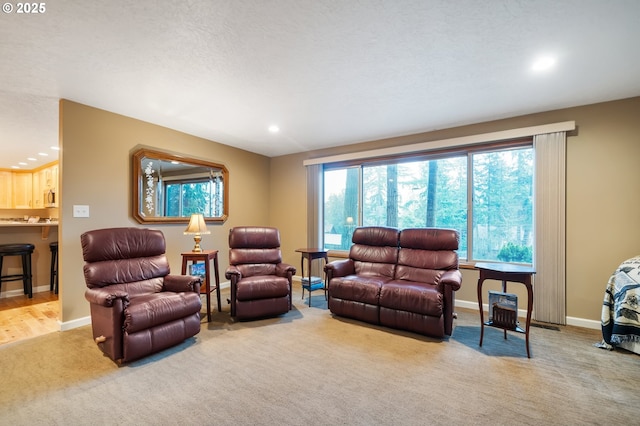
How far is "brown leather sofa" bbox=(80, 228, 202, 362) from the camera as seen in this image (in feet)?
7.64

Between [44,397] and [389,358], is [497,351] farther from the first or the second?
[44,397]

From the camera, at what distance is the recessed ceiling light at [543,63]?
2.31m

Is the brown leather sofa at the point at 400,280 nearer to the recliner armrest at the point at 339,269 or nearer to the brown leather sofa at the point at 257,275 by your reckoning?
the recliner armrest at the point at 339,269

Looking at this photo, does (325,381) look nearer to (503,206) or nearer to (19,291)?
(503,206)

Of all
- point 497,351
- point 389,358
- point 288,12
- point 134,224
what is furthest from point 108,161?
point 497,351

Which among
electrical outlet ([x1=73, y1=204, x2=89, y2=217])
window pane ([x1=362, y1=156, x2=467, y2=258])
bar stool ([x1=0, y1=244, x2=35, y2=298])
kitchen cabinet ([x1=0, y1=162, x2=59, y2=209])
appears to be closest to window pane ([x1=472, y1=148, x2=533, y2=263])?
window pane ([x1=362, y1=156, x2=467, y2=258])

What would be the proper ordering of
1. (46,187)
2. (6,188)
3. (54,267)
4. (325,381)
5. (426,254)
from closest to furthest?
(325,381) < (426,254) < (54,267) < (46,187) < (6,188)

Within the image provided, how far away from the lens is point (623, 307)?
2.57 metres

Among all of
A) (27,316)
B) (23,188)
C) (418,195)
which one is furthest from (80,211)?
(23,188)

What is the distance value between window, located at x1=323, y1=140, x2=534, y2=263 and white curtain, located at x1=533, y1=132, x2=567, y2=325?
0.71 ft

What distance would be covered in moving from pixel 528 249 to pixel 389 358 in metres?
2.55

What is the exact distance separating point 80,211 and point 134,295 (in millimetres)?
1263

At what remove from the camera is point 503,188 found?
149 inches

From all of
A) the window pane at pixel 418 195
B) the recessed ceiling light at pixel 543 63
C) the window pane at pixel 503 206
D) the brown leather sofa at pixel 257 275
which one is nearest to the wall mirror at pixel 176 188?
the brown leather sofa at pixel 257 275
